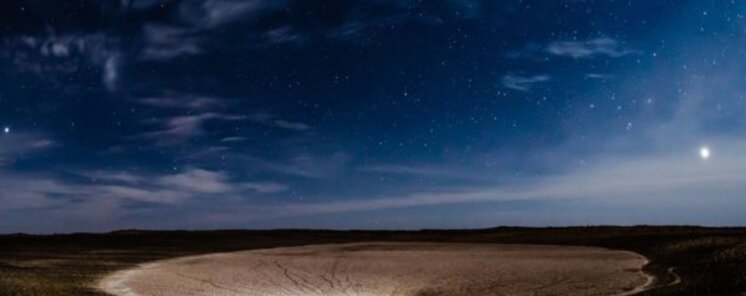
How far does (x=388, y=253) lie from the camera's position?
45.9 m

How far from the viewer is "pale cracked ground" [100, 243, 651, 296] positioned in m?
25.4

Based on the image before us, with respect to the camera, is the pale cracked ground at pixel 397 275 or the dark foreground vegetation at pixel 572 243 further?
the pale cracked ground at pixel 397 275

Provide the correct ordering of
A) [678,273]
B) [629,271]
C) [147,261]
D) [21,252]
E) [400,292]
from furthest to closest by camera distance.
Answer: [21,252] < [147,261] < [629,271] < [678,273] < [400,292]

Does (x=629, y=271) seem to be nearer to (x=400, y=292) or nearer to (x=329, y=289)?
(x=400, y=292)

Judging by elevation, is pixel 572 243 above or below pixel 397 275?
above

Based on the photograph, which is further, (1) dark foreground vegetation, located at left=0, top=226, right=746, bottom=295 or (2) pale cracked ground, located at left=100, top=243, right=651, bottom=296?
(2) pale cracked ground, located at left=100, top=243, right=651, bottom=296

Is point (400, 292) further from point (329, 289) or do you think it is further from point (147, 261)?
point (147, 261)

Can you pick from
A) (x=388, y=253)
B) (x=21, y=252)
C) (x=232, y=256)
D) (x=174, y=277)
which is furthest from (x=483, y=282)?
(x=21, y=252)

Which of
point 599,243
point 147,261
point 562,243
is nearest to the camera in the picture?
point 147,261

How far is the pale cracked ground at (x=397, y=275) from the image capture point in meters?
25.4

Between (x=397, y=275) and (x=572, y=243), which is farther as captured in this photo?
(x=572, y=243)

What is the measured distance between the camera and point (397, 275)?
3092cm

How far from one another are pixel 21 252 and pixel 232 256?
47.0ft

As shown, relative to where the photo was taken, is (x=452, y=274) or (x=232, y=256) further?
(x=232, y=256)
